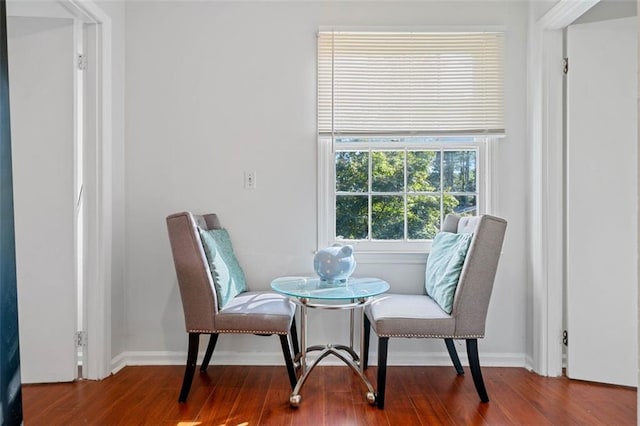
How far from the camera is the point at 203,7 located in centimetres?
247

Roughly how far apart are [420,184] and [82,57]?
2.22 meters

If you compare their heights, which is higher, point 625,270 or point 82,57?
point 82,57

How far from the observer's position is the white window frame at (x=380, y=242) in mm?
2484

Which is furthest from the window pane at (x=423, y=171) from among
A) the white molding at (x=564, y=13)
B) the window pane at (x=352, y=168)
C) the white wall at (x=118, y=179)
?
the white wall at (x=118, y=179)

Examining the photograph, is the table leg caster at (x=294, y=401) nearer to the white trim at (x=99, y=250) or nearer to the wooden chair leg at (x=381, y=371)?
the wooden chair leg at (x=381, y=371)

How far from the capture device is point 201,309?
1.96 meters

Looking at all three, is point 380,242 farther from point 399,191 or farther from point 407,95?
point 407,95

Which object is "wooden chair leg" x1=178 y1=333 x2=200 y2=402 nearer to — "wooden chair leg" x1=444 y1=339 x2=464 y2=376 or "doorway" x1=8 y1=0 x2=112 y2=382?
"doorway" x1=8 y1=0 x2=112 y2=382

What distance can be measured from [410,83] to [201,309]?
1.87 metres

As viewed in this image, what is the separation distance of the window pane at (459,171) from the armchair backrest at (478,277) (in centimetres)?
65

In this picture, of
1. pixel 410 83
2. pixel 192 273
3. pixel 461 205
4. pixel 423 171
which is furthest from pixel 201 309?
pixel 410 83

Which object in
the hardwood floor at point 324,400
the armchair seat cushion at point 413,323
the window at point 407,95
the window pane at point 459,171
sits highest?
the window at point 407,95

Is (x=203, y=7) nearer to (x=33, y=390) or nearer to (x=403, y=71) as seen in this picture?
(x=403, y=71)

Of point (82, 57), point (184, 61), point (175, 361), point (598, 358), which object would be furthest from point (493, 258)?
point (82, 57)
